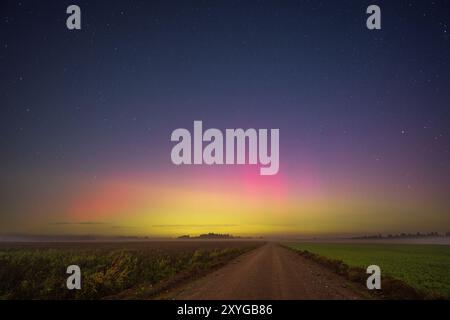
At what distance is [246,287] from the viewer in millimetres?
16094

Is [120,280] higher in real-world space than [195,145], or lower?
lower

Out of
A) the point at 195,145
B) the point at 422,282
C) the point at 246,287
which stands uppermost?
the point at 195,145
